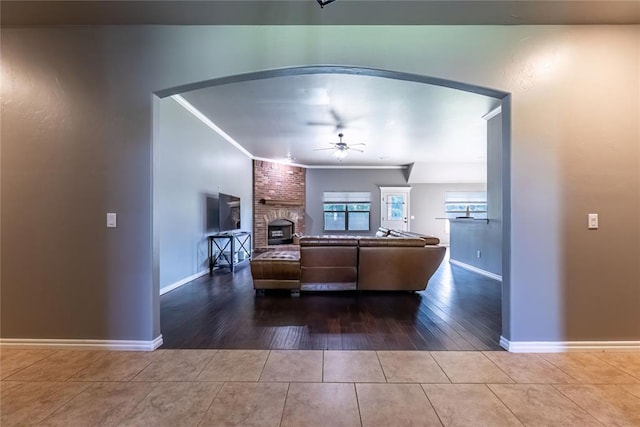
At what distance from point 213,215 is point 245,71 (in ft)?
12.7

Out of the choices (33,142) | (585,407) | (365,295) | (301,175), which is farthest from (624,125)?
(301,175)

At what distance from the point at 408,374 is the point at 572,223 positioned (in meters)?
1.82

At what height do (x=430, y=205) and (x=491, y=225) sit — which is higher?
(x=430, y=205)

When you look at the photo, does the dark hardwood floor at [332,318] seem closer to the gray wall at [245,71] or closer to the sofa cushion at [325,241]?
the gray wall at [245,71]

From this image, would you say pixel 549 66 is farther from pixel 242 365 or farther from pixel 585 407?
pixel 242 365

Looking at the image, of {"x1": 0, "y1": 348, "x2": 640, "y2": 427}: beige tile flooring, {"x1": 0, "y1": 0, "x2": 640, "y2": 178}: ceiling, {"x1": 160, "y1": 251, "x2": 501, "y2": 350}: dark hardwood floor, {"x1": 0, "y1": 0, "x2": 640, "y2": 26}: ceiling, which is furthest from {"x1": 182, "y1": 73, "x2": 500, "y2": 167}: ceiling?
{"x1": 0, "y1": 348, "x2": 640, "y2": 427}: beige tile flooring

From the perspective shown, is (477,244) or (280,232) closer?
(477,244)

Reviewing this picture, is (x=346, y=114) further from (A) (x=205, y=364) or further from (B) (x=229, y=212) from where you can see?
(A) (x=205, y=364)

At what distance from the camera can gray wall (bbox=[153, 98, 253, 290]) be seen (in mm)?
4207

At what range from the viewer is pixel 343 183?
33.3 feet

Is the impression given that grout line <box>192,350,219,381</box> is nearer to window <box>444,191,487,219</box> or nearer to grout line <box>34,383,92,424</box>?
grout line <box>34,383,92,424</box>

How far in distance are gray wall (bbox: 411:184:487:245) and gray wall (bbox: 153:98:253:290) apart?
6621mm

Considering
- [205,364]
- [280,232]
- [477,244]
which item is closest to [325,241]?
[205,364]

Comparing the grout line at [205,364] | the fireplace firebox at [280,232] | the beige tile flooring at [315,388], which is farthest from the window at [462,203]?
the grout line at [205,364]
